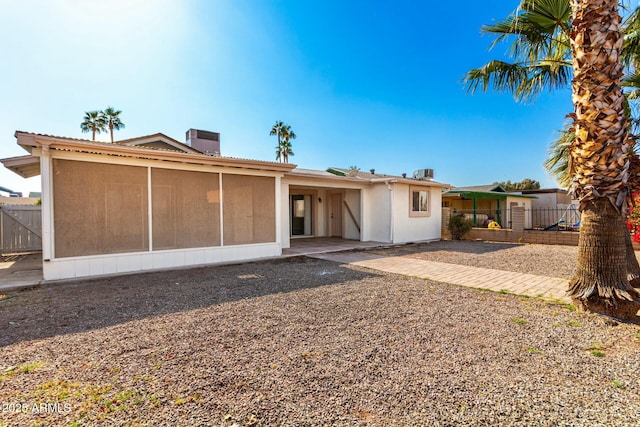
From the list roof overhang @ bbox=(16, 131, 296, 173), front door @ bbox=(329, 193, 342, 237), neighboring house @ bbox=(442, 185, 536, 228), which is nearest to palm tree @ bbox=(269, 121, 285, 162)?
front door @ bbox=(329, 193, 342, 237)

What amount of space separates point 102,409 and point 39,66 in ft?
36.5

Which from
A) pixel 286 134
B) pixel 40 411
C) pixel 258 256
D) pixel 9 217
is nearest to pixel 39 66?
pixel 9 217

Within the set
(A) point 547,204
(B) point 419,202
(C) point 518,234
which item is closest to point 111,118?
(B) point 419,202

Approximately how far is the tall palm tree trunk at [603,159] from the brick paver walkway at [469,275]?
96 centimetres

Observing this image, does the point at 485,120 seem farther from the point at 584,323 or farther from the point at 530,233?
the point at 584,323

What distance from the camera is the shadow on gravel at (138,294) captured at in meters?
4.20

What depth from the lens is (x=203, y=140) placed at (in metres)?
17.8

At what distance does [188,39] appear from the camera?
9828 millimetres

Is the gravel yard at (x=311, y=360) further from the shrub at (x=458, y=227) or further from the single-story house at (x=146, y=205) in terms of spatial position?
the shrub at (x=458, y=227)

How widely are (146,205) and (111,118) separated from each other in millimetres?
23387

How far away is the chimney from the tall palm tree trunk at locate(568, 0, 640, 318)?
54.8ft

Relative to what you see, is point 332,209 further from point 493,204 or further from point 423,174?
point 493,204

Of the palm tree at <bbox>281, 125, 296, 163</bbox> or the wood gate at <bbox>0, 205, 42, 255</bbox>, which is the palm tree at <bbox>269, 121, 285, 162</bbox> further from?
the wood gate at <bbox>0, 205, 42, 255</bbox>

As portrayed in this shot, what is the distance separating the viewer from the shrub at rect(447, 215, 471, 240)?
14.9 m
